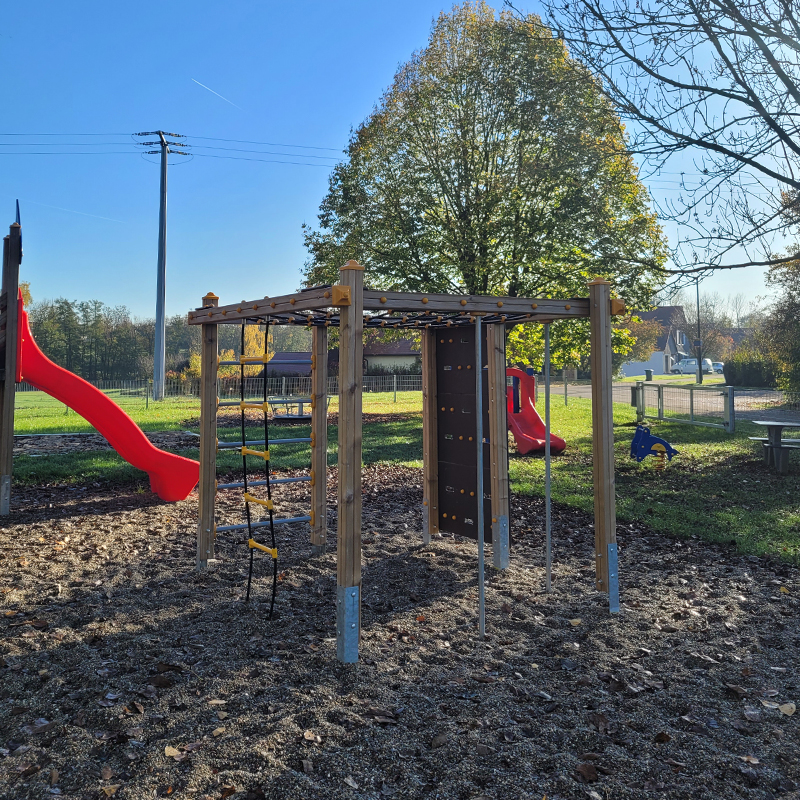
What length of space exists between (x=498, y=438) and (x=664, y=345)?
71285 mm

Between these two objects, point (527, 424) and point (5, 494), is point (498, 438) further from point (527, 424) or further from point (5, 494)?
point (527, 424)

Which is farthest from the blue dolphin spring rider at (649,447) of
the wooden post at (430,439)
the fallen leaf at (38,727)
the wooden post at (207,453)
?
the fallen leaf at (38,727)

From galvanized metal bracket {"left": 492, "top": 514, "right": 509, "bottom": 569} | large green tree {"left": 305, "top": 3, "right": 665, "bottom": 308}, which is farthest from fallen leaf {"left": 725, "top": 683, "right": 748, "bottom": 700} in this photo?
large green tree {"left": 305, "top": 3, "right": 665, "bottom": 308}

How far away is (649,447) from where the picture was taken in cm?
1192

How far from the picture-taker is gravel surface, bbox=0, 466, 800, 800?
9.66ft

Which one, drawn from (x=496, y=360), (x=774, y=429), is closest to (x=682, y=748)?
(x=496, y=360)

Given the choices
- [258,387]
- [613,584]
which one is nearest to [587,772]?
[613,584]

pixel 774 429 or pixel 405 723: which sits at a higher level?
pixel 774 429

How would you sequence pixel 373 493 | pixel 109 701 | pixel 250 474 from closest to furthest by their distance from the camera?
pixel 109 701 → pixel 373 493 → pixel 250 474

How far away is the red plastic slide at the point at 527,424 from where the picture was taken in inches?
515

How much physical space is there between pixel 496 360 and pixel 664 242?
1357cm

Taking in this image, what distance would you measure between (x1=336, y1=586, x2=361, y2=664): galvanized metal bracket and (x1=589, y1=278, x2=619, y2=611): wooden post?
80.8 inches

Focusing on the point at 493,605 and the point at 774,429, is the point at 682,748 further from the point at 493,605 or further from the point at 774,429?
the point at 774,429

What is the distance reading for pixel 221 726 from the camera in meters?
3.31
